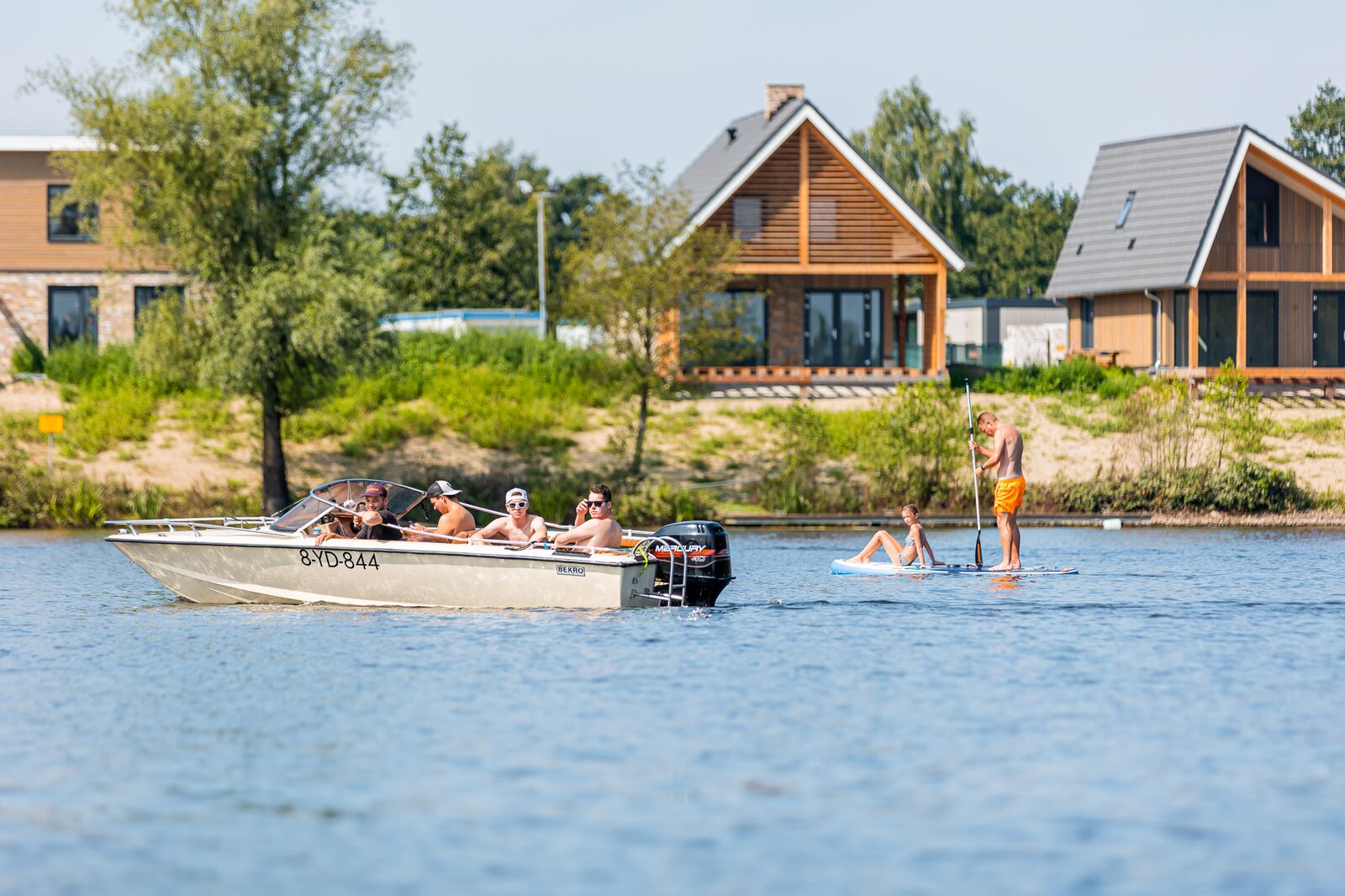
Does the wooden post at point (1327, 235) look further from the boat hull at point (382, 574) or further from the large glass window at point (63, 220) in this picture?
the large glass window at point (63, 220)

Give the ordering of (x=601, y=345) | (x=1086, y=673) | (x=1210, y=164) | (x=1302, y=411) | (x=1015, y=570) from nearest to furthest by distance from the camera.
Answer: (x=1086, y=673)
(x=1015, y=570)
(x=601, y=345)
(x=1302, y=411)
(x=1210, y=164)

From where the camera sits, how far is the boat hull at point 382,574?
65.2 ft

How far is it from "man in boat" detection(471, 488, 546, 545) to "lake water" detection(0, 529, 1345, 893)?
3.18 ft

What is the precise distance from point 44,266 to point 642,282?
1914 cm

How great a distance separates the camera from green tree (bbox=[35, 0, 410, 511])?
33.9 metres

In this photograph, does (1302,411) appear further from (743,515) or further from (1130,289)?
(743,515)

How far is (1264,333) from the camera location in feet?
158

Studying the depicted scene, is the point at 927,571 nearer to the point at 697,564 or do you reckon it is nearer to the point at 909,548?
the point at 909,548

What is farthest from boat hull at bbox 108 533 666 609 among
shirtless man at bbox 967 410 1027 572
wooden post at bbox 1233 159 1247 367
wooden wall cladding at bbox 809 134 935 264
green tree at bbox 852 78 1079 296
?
green tree at bbox 852 78 1079 296

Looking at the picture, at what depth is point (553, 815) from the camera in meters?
11.2

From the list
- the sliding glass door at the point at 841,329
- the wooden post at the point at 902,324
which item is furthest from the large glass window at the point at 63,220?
the wooden post at the point at 902,324

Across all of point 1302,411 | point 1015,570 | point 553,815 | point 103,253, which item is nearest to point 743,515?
point 1015,570

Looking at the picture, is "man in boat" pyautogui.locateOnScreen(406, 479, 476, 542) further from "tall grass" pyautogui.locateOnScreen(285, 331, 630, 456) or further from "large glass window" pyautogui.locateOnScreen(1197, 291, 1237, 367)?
"large glass window" pyautogui.locateOnScreen(1197, 291, 1237, 367)

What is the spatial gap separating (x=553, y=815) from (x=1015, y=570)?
13560 millimetres
